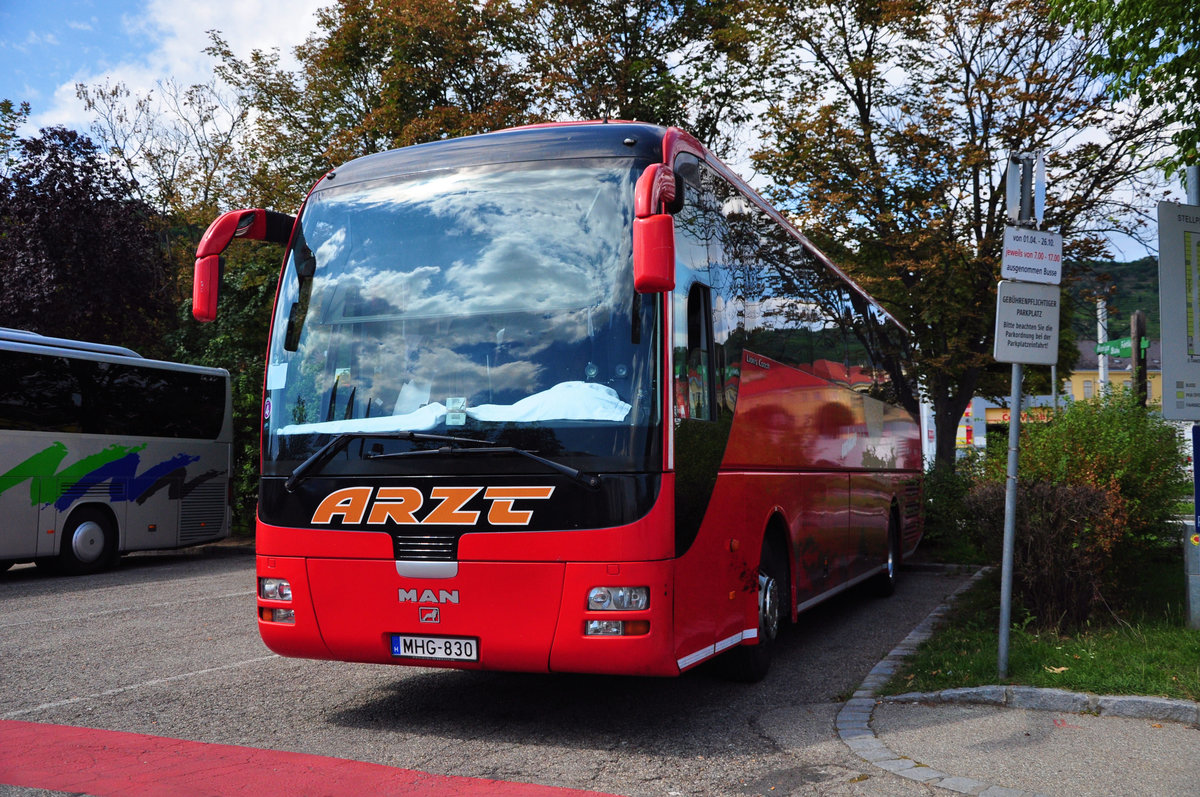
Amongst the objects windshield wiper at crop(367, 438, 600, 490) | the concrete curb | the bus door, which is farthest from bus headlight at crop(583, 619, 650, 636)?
the concrete curb

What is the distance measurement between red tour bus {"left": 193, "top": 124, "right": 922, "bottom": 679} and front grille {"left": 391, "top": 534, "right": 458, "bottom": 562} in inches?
0.5

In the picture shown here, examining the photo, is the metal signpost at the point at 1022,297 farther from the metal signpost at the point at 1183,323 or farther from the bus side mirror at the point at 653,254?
the bus side mirror at the point at 653,254

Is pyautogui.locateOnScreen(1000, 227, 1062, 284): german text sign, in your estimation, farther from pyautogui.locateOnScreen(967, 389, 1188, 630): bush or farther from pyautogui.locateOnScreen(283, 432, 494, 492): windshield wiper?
pyautogui.locateOnScreen(283, 432, 494, 492): windshield wiper

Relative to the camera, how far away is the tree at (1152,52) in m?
9.20

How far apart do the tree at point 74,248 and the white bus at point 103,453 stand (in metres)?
4.52

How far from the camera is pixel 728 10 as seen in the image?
20547 mm

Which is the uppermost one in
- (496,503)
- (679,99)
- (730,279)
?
(679,99)

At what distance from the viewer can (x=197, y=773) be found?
208 inches

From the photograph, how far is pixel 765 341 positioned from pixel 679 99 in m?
14.0

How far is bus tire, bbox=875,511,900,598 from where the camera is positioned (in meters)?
13.1

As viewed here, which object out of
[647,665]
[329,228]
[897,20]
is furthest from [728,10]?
[647,665]

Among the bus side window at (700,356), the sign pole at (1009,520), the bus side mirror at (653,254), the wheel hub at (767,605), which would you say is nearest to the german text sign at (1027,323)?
the sign pole at (1009,520)

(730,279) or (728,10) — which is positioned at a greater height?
(728,10)

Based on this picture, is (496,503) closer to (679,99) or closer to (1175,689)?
(1175,689)
